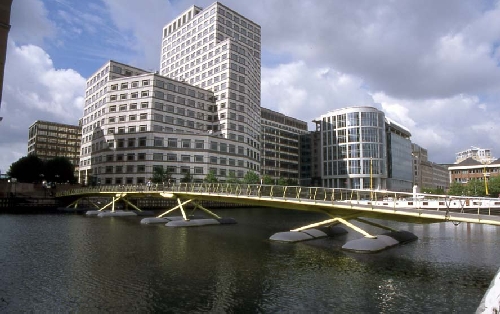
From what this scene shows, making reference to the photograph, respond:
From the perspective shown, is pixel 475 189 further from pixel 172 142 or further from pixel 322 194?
pixel 172 142

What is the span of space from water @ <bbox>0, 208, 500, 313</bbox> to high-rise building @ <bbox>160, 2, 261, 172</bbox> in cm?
9323

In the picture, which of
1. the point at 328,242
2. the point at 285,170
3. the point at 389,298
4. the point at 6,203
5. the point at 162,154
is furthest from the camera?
the point at 285,170

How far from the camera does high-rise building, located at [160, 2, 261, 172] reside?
426 ft

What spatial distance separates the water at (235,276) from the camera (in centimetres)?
1759

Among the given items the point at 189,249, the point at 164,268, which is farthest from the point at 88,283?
the point at 189,249

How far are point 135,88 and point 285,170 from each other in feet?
265

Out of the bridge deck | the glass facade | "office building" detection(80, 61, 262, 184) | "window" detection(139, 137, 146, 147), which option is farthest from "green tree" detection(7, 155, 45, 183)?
the glass facade

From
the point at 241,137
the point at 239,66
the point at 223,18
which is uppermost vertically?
the point at 223,18

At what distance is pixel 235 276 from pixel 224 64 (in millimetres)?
116980

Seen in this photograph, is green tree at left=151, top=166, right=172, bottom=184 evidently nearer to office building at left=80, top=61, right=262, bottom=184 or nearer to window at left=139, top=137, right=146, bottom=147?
office building at left=80, top=61, right=262, bottom=184

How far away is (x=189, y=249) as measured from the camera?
32.8 meters

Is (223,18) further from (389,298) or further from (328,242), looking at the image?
(389,298)

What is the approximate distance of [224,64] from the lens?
433 ft

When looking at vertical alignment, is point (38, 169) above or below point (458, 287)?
above
